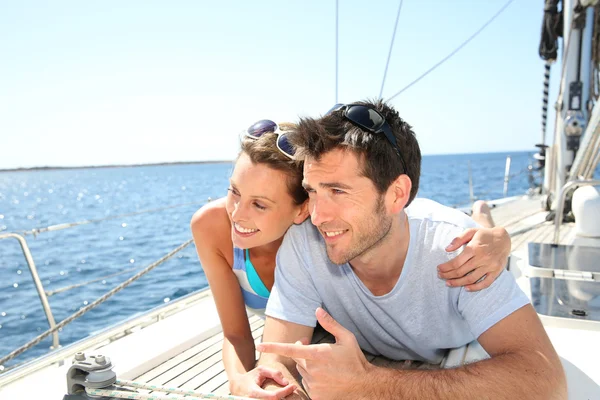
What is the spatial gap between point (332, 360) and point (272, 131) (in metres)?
0.95

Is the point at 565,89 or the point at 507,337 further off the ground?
the point at 565,89

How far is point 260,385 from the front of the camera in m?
1.64

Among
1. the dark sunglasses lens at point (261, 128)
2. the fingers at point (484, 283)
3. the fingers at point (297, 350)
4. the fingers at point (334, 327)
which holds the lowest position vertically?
the fingers at point (297, 350)

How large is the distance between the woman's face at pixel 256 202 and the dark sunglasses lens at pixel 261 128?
0.34 feet

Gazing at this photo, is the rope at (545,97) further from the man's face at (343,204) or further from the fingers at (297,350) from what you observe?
the fingers at (297,350)

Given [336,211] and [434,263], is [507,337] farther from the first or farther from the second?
[336,211]

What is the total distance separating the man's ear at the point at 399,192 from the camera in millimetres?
1784

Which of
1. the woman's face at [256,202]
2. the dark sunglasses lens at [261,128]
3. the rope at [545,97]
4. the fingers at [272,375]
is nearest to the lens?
the fingers at [272,375]

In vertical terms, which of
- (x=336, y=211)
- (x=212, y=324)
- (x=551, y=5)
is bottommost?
(x=212, y=324)

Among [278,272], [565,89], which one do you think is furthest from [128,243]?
[278,272]

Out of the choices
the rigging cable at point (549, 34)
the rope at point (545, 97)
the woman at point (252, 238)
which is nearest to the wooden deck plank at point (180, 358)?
the woman at point (252, 238)

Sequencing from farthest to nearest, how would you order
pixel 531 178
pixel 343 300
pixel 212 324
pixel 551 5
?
pixel 531 178 → pixel 551 5 → pixel 212 324 → pixel 343 300

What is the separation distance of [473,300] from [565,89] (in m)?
6.72

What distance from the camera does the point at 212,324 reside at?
288 cm
